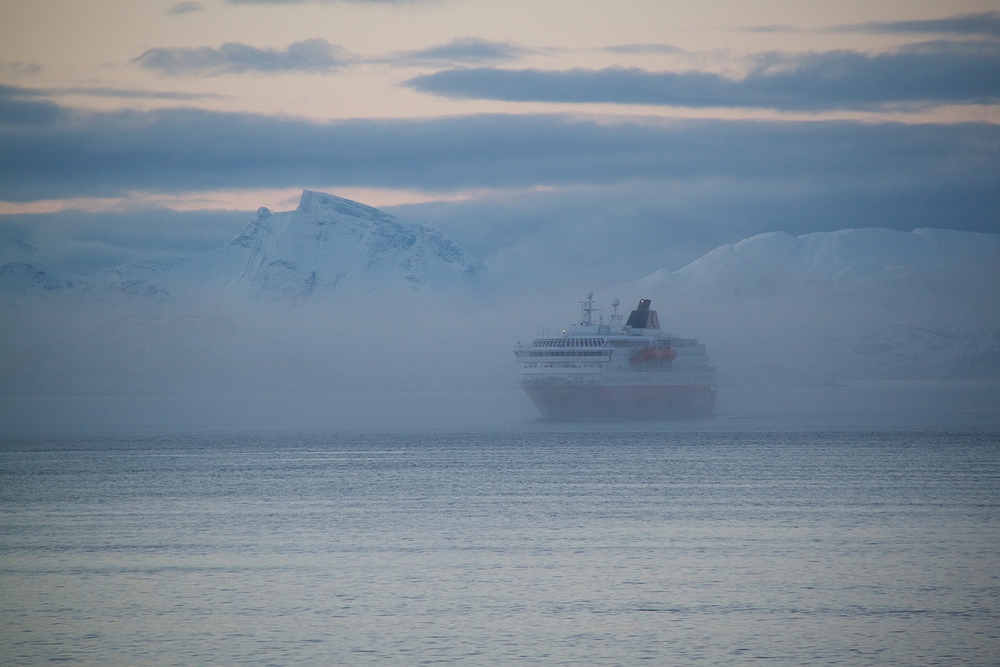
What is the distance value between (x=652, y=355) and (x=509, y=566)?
67.7 meters

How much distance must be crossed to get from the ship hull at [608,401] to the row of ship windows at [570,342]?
3.38 metres

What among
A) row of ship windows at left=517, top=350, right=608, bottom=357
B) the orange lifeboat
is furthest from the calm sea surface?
the orange lifeboat

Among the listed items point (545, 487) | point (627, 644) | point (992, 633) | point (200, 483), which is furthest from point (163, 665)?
point (200, 483)

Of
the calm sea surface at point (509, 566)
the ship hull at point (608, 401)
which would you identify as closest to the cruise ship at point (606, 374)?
the ship hull at point (608, 401)

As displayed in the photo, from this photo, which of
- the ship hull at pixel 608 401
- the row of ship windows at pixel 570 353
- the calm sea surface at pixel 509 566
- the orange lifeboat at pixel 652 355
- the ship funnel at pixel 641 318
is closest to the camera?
the calm sea surface at pixel 509 566

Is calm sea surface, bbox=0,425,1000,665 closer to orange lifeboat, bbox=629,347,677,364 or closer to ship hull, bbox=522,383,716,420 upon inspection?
ship hull, bbox=522,383,716,420

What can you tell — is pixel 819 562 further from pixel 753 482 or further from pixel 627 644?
pixel 753 482

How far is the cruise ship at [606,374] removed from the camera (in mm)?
92188

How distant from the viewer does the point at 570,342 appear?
3652 inches

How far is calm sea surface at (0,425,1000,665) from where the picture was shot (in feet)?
71.3

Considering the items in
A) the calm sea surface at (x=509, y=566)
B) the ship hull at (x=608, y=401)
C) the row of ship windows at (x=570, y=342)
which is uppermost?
the row of ship windows at (x=570, y=342)

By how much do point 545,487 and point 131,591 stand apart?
24738mm

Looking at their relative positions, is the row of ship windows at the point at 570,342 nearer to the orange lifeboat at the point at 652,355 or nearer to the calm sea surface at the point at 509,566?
the orange lifeboat at the point at 652,355

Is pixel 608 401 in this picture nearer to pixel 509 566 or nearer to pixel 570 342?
pixel 570 342
